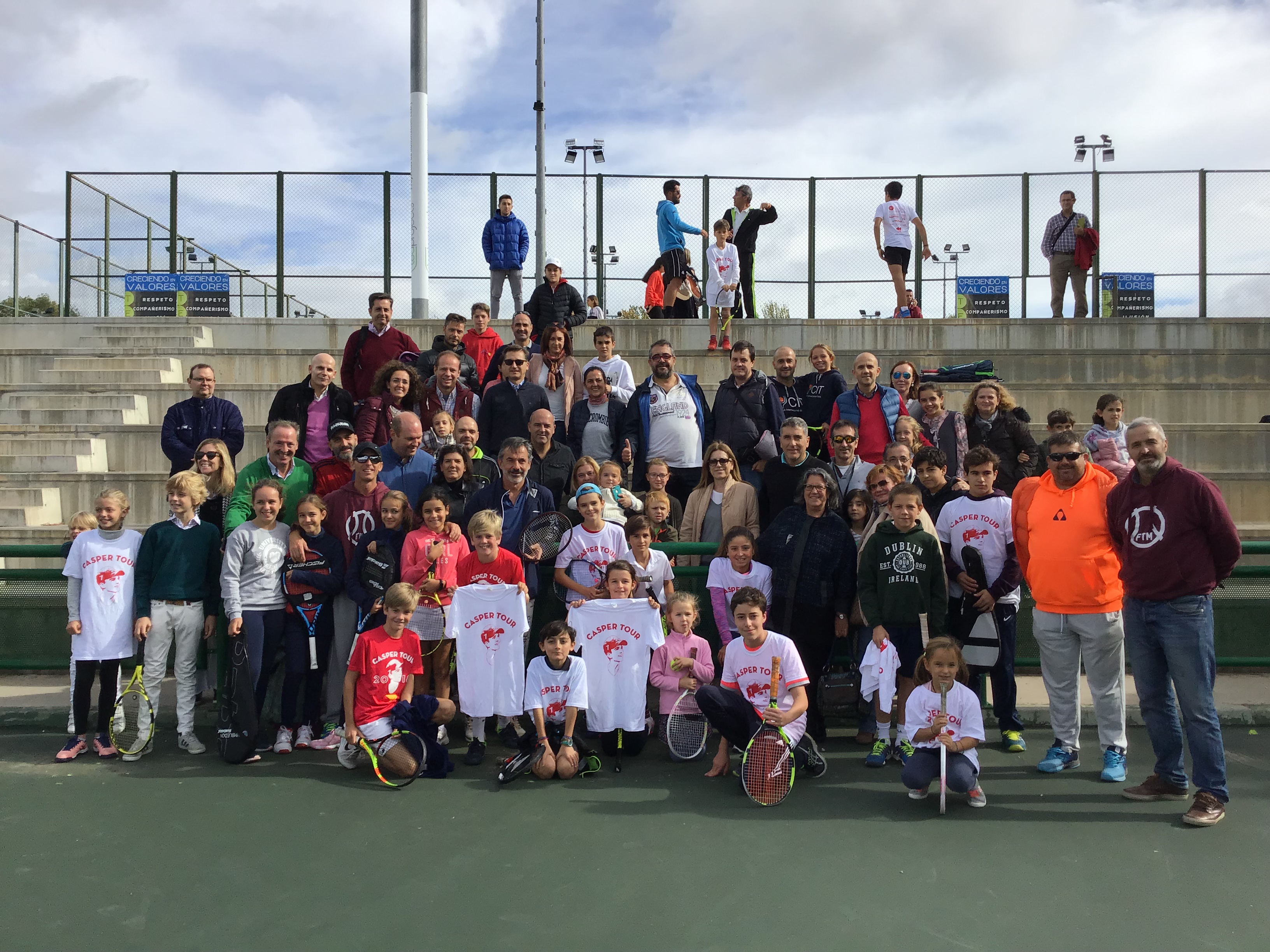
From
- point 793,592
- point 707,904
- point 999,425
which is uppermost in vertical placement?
point 999,425

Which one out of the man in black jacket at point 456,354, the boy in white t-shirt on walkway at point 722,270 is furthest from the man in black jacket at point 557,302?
the boy in white t-shirt on walkway at point 722,270

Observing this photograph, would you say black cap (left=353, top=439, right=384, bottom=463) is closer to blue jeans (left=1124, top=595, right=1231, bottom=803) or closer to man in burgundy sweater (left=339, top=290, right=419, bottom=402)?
man in burgundy sweater (left=339, top=290, right=419, bottom=402)

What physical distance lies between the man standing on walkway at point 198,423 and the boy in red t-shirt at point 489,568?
2.78 metres

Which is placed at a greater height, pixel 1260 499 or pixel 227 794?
pixel 1260 499

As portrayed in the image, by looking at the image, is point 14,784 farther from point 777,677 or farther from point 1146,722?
point 1146,722

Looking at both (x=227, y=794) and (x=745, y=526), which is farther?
(x=745, y=526)

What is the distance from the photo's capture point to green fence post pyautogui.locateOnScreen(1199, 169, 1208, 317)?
17828 mm

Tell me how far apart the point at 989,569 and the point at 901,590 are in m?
0.74

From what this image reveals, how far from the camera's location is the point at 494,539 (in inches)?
256

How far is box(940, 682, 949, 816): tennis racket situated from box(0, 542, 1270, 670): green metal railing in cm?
261

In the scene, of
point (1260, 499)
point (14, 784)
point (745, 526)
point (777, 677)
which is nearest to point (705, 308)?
point (1260, 499)

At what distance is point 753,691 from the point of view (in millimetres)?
6059

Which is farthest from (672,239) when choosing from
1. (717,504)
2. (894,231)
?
(717,504)

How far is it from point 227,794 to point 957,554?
4948 mm
